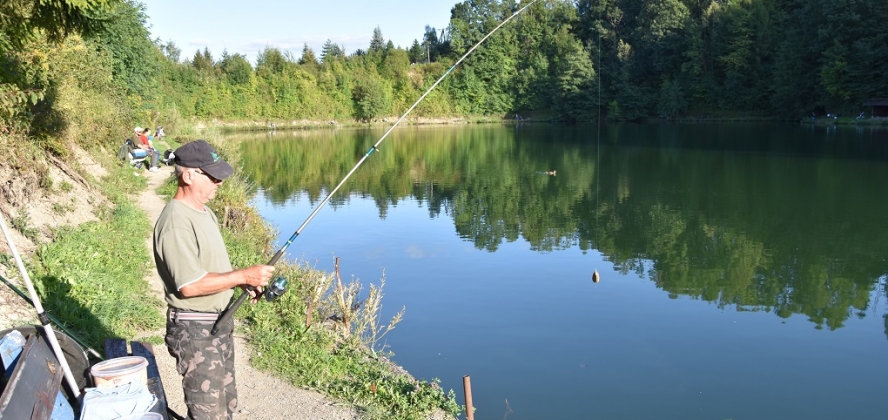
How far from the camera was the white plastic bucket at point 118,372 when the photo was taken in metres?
3.25

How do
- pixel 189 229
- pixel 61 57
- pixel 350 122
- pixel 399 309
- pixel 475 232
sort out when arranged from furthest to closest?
pixel 350 122, pixel 475 232, pixel 61 57, pixel 399 309, pixel 189 229

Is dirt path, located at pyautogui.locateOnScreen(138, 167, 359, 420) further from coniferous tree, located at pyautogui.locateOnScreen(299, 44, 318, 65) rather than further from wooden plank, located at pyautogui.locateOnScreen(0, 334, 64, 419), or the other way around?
coniferous tree, located at pyautogui.locateOnScreen(299, 44, 318, 65)

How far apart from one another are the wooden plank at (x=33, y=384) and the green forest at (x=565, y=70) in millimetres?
12774

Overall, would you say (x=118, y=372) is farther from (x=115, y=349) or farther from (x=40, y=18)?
(x=40, y=18)

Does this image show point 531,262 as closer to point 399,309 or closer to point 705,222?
point 399,309

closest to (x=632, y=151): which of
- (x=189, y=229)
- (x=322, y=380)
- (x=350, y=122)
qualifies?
(x=322, y=380)

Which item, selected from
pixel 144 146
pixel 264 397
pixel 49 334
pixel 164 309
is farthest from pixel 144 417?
pixel 144 146

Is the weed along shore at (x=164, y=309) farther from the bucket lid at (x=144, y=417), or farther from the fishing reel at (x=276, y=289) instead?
the bucket lid at (x=144, y=417)

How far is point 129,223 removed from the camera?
9289 mm

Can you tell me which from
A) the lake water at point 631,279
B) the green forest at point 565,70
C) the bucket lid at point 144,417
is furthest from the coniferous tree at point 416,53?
the bucket lid at point 144,417

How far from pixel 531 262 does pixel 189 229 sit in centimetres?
857

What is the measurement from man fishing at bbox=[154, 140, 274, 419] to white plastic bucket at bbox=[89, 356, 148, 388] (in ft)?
0.60

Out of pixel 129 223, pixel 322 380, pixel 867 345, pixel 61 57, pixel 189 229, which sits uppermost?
pixel 61 57

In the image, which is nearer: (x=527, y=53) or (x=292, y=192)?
(x=292, y=192)
